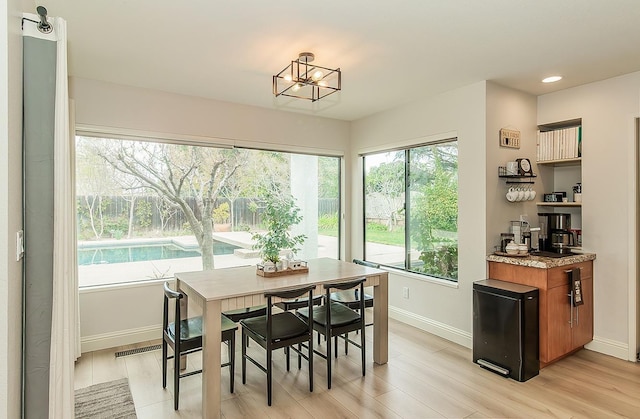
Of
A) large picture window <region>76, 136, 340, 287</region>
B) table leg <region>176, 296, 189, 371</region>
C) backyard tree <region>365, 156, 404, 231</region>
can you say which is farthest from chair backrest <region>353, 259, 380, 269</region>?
table leg <region>176, 296, 189, 371</region>

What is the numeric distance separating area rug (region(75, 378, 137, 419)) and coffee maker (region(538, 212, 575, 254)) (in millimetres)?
3950

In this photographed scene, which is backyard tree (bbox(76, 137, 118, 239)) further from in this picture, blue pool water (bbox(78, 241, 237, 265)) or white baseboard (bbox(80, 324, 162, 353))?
white baseboard (bbox(80, 324, 162, 353))

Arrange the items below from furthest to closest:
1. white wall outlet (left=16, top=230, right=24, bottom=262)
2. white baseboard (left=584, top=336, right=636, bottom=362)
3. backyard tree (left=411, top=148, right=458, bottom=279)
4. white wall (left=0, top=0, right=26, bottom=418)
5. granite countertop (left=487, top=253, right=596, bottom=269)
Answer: backyard tree (left=411, top=148, right=458, bottom=279), white baseboard (left=584, top=336, right=636, bottom=362), granite countertop (left=487, top=253, right=596, bottom=269), white wall outlet (left=16, top=230, right=24, bottom=262), white wall (left=0, top=0, right=26, bottom=418)

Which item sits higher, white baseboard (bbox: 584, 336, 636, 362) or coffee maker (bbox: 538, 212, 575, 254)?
coffee maker (bbox: 538, 212, 575, 254)

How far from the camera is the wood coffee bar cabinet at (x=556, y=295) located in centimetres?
307

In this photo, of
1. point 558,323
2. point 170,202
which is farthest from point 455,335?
point 170,202

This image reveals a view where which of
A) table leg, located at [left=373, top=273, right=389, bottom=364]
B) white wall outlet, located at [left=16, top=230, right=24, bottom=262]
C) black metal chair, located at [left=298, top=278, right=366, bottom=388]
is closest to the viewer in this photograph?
white wall outlet, located at [left=16, top=230, right=24, bottom=262]

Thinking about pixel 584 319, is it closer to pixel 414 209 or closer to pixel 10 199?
pixel 414 209

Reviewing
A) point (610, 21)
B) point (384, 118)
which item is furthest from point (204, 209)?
point (610, 21)

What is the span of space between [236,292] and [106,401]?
1.25m

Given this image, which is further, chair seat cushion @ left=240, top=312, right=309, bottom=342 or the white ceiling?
chair seat cushion @ left=240, top=312, right=309, bottom=342

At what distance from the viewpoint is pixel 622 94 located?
10.9 ft

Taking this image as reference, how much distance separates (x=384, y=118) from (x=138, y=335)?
3.70 metres

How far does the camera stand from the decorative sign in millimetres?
3551
